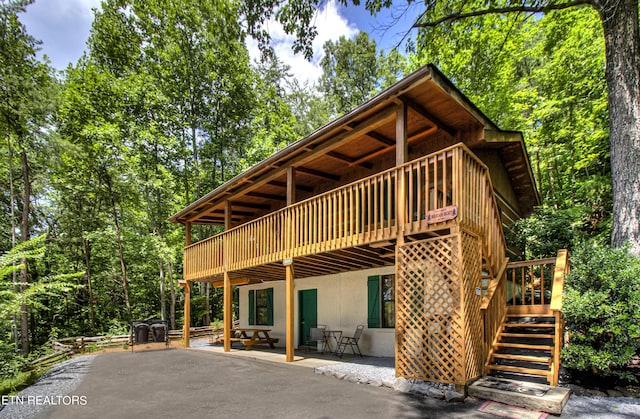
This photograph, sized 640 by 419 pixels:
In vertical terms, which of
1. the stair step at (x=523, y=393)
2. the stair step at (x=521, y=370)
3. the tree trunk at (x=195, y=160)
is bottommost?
the stair step at (x=523, y=393)

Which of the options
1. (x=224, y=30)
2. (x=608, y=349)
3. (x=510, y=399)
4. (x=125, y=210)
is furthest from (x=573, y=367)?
(x=125, y=210)

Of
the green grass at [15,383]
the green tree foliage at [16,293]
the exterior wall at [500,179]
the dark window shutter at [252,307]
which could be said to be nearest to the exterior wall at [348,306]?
the dark window shutter at [252,307]

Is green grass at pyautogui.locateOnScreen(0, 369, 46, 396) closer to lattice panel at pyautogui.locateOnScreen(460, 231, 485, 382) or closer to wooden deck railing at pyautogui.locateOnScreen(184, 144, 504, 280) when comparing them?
wooden deck railing at pyautogui.locateOnScreen(184, 144, 504, 280)

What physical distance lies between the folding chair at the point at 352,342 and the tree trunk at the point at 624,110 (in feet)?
19.2

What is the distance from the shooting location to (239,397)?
580 centimetres

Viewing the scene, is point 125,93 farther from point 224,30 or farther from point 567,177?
point 567,177

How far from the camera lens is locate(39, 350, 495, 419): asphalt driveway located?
15.8 feet

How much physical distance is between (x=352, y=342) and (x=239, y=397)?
4532 mm

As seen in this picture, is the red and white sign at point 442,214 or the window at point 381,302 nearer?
the red and white sign at point 442,214

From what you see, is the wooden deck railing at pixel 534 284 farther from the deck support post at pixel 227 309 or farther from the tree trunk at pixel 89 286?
the tree trunk at pixel 89 286

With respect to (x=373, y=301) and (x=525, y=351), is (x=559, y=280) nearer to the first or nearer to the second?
(x=525, y=351)

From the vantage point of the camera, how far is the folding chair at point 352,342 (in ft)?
30.4

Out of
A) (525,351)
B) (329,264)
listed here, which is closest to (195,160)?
(329,264)

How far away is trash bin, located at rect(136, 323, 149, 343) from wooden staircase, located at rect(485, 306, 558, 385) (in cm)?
1251
